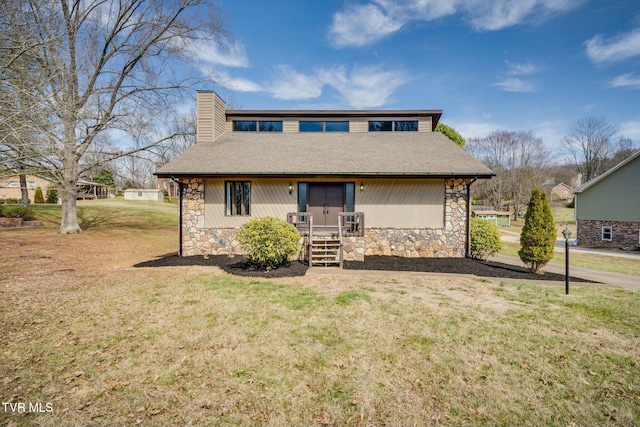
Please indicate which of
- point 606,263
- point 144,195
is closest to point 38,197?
point 144,195

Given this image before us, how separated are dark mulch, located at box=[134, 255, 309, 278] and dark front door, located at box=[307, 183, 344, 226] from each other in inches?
102

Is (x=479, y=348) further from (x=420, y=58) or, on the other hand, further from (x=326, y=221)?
(x=420, y=58)

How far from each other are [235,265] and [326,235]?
3.33m

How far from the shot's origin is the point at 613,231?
19.2m

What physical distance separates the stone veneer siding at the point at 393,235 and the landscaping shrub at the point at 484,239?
367 millimetres

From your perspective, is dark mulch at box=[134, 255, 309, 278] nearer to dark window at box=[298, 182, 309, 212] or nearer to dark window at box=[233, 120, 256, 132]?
dark window at box=[298, 182, 309, 212]

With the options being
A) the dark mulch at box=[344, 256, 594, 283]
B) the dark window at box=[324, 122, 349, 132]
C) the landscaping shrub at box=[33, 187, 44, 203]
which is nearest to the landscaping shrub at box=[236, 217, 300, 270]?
the dark mulch at box=[344, 256, 594, 283]

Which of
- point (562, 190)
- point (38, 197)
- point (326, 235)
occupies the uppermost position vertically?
point (562, 190)

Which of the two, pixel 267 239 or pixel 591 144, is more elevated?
pixel 591 144

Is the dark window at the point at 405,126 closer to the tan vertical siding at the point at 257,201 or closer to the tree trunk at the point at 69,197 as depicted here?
the tan vertical siding at the point at 257,201

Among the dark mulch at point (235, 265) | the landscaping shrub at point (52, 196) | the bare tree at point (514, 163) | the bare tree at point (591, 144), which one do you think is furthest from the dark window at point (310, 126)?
the bare tree at point (591, 144)

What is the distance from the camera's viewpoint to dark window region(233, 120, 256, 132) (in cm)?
1459

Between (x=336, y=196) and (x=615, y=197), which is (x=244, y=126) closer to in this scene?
(x=336, y=196)

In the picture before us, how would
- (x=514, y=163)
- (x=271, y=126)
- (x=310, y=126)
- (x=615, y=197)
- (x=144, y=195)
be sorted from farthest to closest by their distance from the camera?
(x=514, y=163) → (x=144, y=195) → (x=615, y=197) → (x=310, y=126) → (x=271, y=126)
